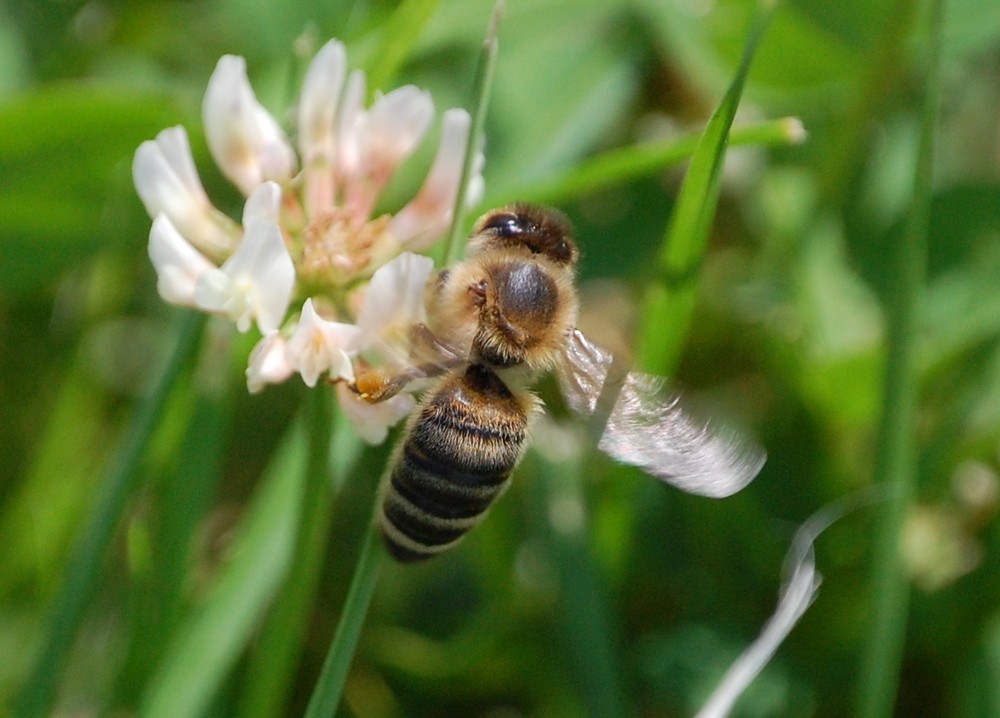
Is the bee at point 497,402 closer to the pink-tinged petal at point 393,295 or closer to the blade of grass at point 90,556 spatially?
the pink-tinged petal at point 393,295

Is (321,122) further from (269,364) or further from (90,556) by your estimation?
(90,556)

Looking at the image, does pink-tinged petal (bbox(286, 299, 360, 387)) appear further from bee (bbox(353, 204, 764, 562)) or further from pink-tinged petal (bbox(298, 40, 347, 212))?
pink-tinged petal (bbox(298, 40, 347, 212))

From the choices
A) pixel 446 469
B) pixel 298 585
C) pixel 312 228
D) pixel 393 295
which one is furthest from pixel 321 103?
pixel 298 585

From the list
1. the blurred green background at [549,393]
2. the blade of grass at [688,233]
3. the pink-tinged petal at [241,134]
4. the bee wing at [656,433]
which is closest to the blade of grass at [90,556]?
the blurred green background at [549,393]

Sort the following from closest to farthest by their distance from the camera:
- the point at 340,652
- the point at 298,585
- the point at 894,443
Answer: the point at 340,652 → the point at 298,585 → the point at 894,443

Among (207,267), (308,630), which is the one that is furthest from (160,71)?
(207,267)

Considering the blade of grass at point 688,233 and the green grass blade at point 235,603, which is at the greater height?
the blade of grass at point 688,233
